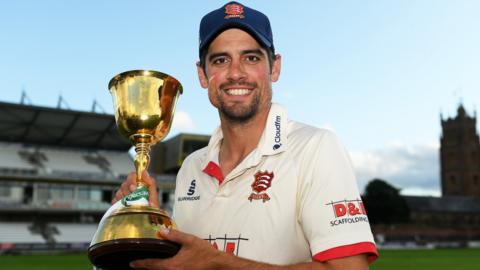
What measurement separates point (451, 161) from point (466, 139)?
515 cm

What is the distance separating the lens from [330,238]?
171cm

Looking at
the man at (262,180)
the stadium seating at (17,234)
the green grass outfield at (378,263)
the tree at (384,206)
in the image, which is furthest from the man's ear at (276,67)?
the tree at (384,206)

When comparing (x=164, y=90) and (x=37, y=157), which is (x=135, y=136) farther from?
(x=37, y=157)

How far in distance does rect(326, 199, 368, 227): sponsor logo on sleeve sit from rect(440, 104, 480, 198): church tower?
105m

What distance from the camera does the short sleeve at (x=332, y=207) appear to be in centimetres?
170

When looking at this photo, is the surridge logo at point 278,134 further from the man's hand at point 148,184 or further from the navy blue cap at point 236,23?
the man's hand at point 148,184

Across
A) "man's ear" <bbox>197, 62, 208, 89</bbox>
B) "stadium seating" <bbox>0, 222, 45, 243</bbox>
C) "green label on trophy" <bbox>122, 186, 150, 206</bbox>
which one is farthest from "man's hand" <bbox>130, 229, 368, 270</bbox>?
"stadium seating" <bbox>0, 222, 45, 243</bbox>


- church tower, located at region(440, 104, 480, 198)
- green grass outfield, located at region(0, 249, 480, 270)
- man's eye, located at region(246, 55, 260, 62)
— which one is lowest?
green grass outfield, located at region(0, 249, 480, 270)

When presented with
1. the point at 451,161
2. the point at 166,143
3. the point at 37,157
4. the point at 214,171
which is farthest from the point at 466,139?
the point at 214,171

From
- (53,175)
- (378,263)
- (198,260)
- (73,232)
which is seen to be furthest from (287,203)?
(53,175)

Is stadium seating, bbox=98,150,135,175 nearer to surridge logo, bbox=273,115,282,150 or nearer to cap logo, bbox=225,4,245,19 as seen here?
surridge logo, bbox=273,115,282,150

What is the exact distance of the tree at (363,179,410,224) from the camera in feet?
213

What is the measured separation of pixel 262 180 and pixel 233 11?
65 cm

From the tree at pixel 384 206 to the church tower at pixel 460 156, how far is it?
37.5 metres
